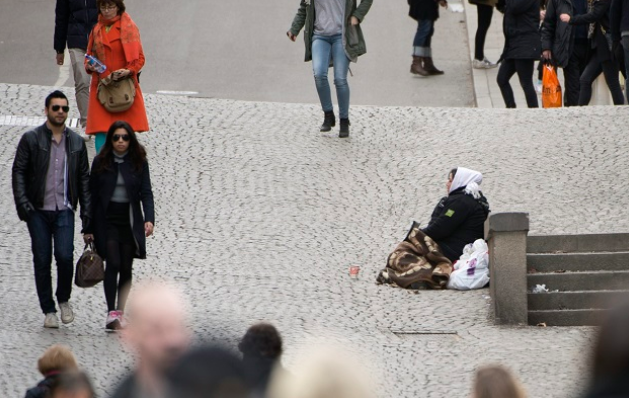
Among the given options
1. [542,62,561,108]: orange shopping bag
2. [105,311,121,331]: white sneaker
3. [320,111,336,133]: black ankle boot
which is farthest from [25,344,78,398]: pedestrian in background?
[542,62,561,108]: orange shopping bag

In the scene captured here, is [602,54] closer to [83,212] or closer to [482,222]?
[482,222]

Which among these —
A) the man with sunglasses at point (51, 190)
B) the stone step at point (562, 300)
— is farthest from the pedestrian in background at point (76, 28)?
the stone step at point (562, 300)

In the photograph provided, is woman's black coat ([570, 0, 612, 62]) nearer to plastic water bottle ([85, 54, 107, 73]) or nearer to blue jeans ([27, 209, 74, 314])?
plastic water bottle ([85, 54, 107, 73])

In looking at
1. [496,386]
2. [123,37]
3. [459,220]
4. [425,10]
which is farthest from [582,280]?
[425,10]

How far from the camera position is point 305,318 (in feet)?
29.6

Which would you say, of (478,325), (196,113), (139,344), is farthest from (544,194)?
(139,344)

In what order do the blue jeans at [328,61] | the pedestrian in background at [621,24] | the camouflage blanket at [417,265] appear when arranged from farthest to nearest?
the pedestrian in background at [621,24]
the blue jeans at [328,61]
the camouflage blanket at [417,265]

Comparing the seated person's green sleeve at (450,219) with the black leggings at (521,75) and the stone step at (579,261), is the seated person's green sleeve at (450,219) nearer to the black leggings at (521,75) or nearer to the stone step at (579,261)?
the stone step at (579,261)

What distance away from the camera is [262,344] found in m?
4.77

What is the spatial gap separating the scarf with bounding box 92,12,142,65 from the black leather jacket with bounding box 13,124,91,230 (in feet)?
8.47

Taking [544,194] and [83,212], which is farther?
[544,194]

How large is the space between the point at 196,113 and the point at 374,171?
2.36 m

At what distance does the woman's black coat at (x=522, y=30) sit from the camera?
14.1 metres

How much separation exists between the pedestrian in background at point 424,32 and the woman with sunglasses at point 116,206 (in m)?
→ 9.20
